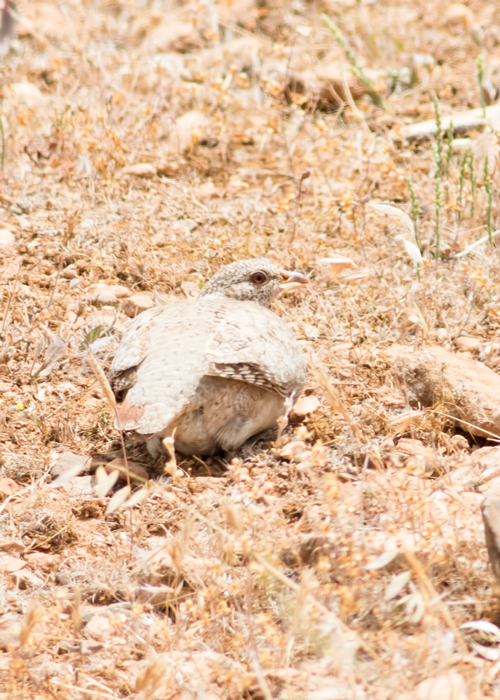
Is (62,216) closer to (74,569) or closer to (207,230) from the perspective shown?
(207,230)

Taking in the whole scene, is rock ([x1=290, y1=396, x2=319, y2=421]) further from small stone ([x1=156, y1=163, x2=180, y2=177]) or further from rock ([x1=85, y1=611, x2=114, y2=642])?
small stone ([x1=156, y1=163, x2=180, y2=177])

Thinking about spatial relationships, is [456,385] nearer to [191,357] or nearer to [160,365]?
[191,357]

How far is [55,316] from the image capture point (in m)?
5.41

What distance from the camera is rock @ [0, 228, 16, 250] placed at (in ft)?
19.7

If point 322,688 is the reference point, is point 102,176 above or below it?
above

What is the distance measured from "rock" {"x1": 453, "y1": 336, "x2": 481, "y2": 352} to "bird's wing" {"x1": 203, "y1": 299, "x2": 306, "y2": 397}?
120 centimetres

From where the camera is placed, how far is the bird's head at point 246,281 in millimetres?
5051

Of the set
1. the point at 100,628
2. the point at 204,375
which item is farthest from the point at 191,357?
the point at 100,628

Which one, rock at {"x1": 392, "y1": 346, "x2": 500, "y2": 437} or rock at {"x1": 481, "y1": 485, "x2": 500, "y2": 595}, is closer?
rock at {"x1": 481, "y1": 485, "x2": 500, "y2": 595}

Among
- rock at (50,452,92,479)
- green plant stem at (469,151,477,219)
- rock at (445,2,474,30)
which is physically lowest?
rock at (50,452,92,479)

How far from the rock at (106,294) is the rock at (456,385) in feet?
6.50

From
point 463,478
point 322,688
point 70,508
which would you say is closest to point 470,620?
point 322,688

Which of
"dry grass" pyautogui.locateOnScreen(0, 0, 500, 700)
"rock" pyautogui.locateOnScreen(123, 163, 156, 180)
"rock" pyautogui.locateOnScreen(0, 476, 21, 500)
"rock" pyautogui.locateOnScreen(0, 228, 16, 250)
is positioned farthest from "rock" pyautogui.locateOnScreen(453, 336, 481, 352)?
"rock" pyautogui.locateOnScreen(0, 228, 16, 250)

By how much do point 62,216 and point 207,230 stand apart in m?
1.11
